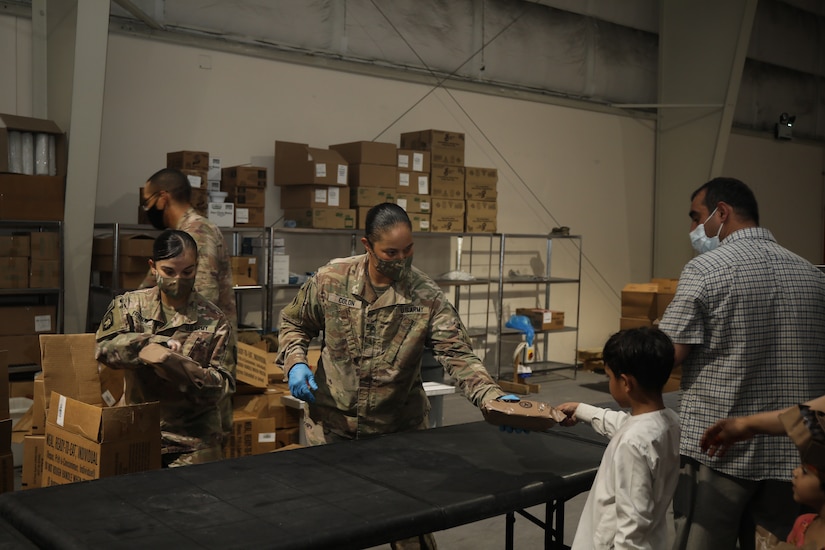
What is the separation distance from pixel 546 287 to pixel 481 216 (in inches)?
67.6

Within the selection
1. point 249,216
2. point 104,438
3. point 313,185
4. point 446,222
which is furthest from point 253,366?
point 446,222

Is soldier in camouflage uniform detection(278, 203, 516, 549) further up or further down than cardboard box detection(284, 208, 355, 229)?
further down

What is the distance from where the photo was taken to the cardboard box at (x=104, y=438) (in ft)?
8.95

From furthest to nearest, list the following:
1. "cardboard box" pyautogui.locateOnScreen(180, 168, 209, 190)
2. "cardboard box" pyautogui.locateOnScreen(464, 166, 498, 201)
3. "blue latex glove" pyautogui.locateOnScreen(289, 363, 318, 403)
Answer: "cardboard box" pyautogui.locateOnScreen(464, 166, 498, 201)
"cardboard box" pyautogui.locateOnScreen(180, 168, 209, 190)
"blue latex glove" pyautogui.locateOnScreen(289, 363, 318, 403)

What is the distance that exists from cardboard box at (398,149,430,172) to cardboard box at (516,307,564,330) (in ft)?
6.71

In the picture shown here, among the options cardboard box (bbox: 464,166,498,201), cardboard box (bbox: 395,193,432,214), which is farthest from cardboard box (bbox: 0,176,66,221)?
cardboard box (bbox: 464,166,498,201)

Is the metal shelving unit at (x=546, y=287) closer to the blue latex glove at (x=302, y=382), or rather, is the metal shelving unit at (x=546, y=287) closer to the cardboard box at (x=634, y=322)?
the cardboard box at (x=634, y=322)

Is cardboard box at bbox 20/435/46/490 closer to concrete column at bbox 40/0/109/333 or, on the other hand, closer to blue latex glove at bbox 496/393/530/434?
concrete column at bbox 40/0/109/333

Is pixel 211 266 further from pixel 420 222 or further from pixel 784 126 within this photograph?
pixel 784 126

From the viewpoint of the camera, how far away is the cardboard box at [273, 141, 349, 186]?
613 centimetres

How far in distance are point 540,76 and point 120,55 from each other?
457 centimetres

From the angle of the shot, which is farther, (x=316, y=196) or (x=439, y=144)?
(x=439, y=144)

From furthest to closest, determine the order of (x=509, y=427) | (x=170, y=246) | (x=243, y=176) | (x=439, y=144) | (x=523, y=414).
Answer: (x=439, y=144)
(x=243, y=176)
(x=170, y=246)
(x=509, y=427)
(x=523, y=414)

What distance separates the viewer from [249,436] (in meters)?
4.67
